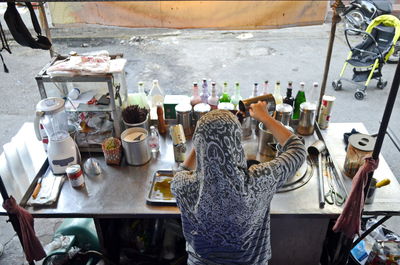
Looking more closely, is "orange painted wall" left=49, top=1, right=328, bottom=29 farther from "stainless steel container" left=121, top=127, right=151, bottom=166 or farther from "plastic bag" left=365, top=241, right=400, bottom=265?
"plastic bag" left=365, top=241, right=400, bottom=265

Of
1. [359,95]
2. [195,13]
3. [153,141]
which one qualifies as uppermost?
[195,13]

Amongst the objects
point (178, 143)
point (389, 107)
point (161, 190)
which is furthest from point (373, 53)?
point (161, 190)

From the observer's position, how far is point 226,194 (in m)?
1.36

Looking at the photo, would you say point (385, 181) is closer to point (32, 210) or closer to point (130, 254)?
point (130, 254)

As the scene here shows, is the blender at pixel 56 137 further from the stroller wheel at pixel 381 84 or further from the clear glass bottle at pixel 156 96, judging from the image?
the stroller wheel at pixel 381 84

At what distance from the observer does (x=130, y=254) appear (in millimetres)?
2559

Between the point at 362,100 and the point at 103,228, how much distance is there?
4638 mm

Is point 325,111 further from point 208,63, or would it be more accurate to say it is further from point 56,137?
point 208,63

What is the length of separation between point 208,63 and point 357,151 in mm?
4985

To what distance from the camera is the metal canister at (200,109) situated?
2525 millimetres

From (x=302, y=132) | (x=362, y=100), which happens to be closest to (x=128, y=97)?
(x=302, y=132)

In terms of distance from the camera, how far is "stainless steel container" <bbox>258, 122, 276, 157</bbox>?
230 cm

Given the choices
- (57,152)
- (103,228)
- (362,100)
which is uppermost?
(57,152)

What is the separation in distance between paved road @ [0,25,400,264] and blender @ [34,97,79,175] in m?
2.77
